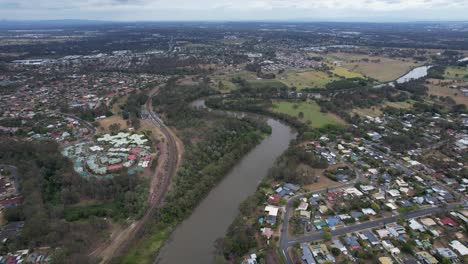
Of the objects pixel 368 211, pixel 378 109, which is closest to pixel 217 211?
pixel 368 211

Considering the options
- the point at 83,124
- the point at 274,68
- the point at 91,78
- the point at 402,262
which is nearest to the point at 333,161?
the point at 402,262

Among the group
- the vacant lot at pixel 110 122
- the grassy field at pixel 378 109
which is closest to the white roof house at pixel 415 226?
the grassy field at pixel 378 109

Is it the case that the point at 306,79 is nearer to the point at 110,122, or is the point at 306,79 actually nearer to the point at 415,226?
the point at 110,122

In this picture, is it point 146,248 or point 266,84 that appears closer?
point 146,248

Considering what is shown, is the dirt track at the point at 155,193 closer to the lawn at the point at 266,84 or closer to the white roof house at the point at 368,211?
the white roof house at the point at 368,211

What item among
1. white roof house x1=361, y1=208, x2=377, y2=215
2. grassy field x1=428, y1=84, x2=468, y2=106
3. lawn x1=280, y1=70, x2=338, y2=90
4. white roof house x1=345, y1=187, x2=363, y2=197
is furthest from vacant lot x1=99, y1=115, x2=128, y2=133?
grassy field x1=428, y1=84, x2=468, y2=106

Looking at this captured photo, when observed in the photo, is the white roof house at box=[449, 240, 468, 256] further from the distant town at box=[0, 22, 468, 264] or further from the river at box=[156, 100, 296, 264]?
the river at box=[156, 100, 296, 264]
